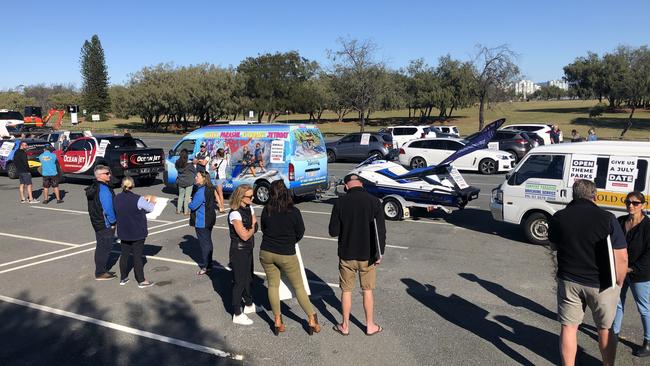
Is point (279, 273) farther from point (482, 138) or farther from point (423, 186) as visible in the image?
point (482, 138)

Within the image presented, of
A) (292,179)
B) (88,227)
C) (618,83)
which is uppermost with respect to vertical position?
(618,83)

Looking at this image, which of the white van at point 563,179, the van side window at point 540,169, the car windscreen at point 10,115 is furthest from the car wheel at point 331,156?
the car windscreen at point 10,115

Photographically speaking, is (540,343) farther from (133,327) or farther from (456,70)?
(456,70)

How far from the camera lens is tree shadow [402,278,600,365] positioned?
5.04m

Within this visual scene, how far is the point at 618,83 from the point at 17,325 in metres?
57.0

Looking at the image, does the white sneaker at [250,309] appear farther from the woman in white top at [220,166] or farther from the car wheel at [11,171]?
the car wheel at [11,171]

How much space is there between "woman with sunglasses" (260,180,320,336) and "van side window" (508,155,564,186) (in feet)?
19.0

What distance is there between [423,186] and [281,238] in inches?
257

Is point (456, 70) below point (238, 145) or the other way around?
the other way around

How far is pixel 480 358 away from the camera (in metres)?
4.95

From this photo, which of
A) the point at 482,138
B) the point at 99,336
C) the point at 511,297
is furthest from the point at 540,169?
the point at 99,336

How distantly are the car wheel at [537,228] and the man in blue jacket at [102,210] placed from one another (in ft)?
23.3

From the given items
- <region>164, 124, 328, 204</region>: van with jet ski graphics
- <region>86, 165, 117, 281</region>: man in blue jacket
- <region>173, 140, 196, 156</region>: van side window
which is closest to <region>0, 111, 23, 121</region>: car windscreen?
<region>173, 140, 196, 156</region>: van side window

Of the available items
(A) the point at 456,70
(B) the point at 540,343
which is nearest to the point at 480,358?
(B) the point at 540,343
